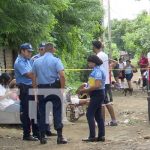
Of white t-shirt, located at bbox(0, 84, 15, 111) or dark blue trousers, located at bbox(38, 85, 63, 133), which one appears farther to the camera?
white t-shirt, located at bbox(0, 84, 15, 111)

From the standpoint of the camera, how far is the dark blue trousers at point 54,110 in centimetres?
786

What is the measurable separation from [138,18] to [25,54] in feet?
118

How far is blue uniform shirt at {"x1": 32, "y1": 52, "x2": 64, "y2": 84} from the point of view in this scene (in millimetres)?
7844

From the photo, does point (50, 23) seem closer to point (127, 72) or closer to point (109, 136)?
point (109, 136)

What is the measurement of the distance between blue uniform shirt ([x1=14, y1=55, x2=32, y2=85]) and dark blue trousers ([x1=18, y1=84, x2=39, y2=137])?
0.09 metres

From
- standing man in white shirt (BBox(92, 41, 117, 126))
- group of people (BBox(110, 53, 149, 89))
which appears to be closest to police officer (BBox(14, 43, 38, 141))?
standing man in white shirt (BBox(92, 41, 117, 126))

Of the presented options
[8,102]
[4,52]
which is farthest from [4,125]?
[4,52]

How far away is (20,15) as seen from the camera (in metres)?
10.3

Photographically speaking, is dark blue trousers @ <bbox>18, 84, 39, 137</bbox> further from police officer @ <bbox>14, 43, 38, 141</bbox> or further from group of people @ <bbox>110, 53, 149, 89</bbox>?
group of people @ <bbox>110, 53, 149, 89</bbox>

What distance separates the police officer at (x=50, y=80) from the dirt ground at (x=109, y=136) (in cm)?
34

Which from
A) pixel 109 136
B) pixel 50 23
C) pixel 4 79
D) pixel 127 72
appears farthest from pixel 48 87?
pixel 127 72

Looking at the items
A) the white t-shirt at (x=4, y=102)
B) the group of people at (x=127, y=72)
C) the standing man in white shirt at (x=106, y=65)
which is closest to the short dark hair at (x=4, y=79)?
the white t-shirt at (x=4, y=102)

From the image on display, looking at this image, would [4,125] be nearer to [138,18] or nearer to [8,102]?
[8,102]

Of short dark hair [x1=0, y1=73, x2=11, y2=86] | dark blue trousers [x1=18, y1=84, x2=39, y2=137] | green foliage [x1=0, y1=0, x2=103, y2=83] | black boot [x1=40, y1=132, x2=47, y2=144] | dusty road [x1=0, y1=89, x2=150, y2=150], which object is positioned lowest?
dusty road [x1=0, y1=89, x2=150, y2=150]
